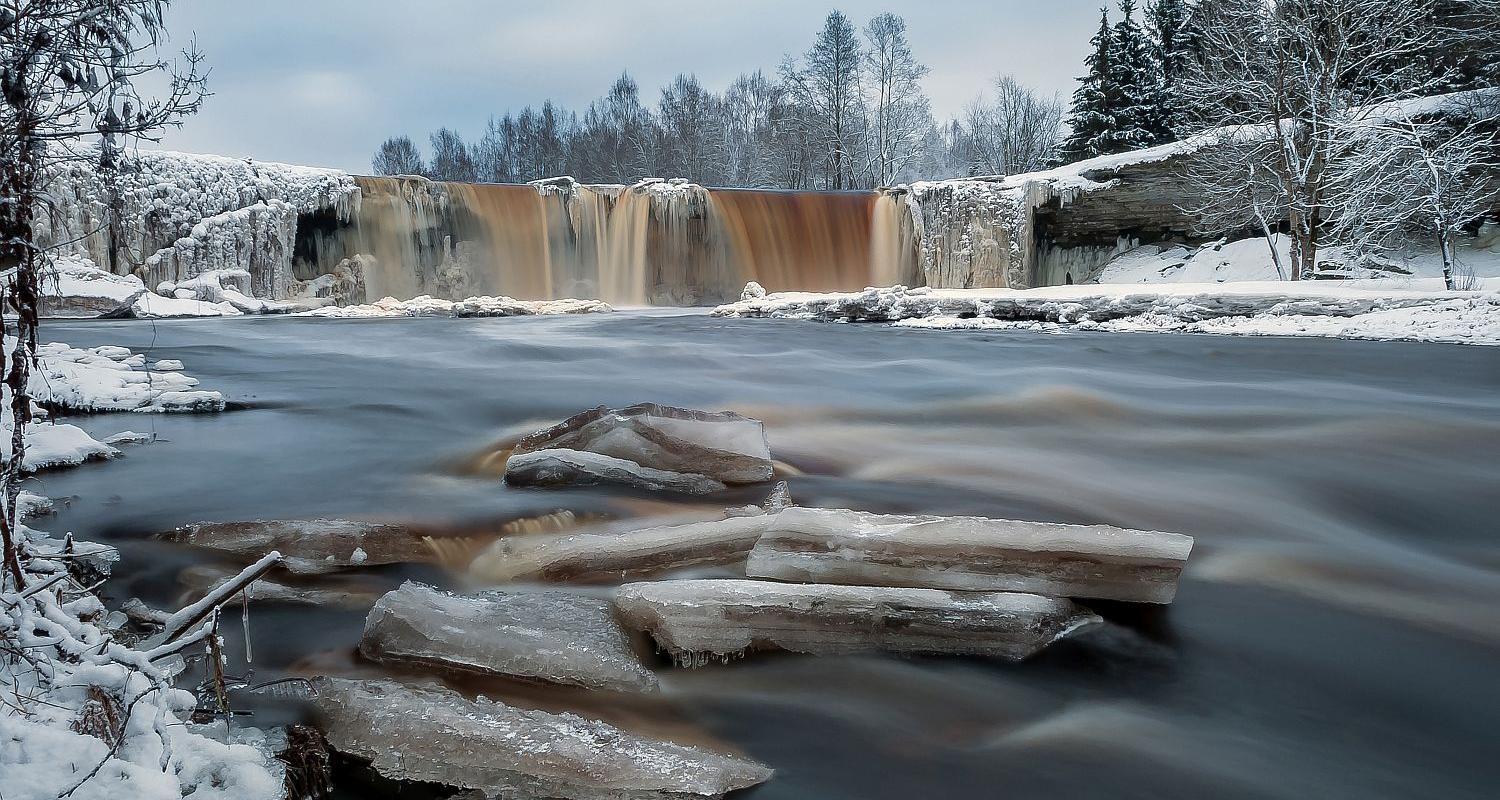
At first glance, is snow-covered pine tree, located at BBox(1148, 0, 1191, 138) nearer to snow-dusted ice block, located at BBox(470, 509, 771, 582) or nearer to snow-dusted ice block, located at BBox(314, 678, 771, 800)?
snow-dusted ice block, located at BBox(470, 509, 771, 582)

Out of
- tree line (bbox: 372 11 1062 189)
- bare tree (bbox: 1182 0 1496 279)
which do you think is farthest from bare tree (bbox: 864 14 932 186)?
bare tree (bbox: 1182 0 1496 279)

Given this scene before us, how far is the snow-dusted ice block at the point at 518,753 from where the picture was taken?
1.46m

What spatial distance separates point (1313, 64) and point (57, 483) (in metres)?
17.7

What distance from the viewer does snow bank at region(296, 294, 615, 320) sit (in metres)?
15.2

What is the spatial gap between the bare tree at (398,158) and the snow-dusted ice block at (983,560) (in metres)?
68.1

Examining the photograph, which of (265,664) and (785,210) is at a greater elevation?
(785,210)

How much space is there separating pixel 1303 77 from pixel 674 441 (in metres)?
15.0

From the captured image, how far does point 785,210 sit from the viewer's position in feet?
69.2

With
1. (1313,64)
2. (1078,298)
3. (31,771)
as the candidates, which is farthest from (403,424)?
(1313,64)

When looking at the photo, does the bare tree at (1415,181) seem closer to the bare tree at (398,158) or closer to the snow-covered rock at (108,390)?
the snow-covered rock at (108,390)

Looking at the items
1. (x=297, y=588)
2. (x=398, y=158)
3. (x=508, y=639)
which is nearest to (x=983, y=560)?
(x=508, y=639)

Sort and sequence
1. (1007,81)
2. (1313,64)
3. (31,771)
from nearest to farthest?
(31,771), (1313,64), (1007,81)

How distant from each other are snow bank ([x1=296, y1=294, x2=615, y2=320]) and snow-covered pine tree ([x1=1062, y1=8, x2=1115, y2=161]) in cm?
1893

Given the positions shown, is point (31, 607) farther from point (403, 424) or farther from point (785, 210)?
point (785, 210)
